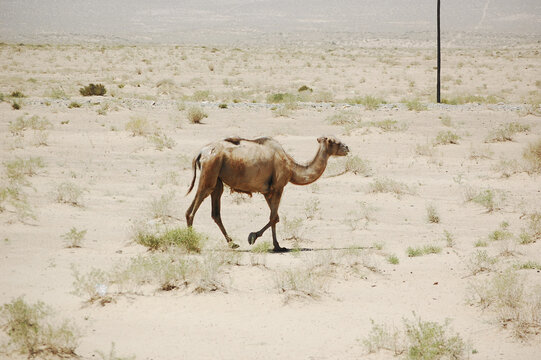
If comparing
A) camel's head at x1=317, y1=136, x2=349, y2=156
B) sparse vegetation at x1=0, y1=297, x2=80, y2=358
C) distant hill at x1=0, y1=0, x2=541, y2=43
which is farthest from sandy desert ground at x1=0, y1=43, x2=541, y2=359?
distant hill at x1=0, y1=0, x2=541, y2=43

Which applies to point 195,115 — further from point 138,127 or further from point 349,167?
point 349,167

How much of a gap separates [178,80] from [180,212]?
3076cm

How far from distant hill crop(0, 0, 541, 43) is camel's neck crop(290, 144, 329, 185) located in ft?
340

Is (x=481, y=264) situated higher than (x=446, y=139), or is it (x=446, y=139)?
(x=481, y=264)

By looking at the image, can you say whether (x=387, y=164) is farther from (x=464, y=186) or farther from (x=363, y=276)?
(x=363, y=276)

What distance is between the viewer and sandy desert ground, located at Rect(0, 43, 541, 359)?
7434 millimetres

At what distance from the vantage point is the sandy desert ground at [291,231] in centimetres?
743

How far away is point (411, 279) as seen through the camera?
30.3 feet

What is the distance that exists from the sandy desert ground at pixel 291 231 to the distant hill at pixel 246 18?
89.9 metres

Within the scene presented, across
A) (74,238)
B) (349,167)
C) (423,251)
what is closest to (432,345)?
(423,251)

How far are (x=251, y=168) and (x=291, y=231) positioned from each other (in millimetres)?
2019

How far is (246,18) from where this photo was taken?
14700 cm

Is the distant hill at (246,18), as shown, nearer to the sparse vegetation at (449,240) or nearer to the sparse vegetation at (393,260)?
the sparse vegetation at (449,240)

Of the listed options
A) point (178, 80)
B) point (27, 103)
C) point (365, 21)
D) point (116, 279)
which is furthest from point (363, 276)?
point (365, 21)
